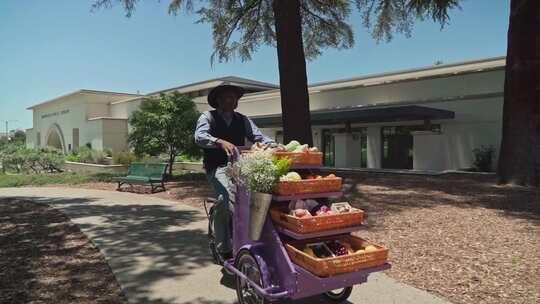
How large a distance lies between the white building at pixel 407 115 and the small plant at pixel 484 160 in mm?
542

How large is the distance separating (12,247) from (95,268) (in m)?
1.72

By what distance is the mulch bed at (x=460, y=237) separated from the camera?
4281mm

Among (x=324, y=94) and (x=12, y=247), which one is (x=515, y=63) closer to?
(x=12, y=247)

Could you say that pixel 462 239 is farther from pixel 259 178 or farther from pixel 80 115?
pixel 80 115

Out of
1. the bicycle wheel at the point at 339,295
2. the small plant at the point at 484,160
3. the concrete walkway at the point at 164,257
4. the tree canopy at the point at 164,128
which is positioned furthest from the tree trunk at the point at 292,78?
the small plant at the point at 484,160

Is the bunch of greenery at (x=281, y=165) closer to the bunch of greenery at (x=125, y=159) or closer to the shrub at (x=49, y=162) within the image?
the bunch of greenery at (x=125, y=159)

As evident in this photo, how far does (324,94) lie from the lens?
88.1ft

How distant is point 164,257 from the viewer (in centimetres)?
528

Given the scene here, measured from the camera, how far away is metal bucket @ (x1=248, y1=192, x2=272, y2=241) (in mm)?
3318

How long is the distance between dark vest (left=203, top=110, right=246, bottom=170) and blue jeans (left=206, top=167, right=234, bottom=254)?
0.34 feet

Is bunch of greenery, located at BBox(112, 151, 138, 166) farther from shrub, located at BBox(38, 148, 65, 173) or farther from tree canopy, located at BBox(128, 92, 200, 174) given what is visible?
tree canopy, located at BBox(128, 92, 200, 174)

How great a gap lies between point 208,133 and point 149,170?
961cm

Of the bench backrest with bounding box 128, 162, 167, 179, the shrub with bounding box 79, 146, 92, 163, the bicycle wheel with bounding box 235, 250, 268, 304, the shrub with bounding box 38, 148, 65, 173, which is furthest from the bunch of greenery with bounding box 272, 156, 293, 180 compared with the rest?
the shrub with bounding box 79, 146, 92, 163

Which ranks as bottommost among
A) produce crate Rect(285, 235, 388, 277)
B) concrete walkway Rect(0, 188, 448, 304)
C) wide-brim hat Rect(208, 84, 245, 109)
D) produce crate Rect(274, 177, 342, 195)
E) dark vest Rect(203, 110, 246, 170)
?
concrete walkway Rect(0, 188, 448, 304)
